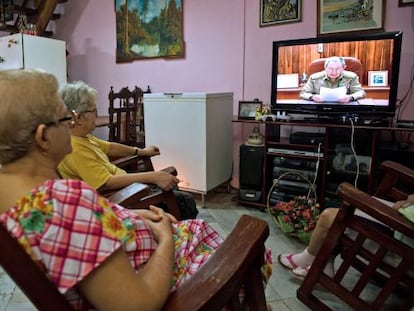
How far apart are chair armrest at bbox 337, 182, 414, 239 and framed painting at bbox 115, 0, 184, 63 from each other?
8.49 feet

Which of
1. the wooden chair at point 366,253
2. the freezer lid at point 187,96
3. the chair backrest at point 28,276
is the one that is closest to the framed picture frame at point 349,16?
the freezer lid at point 187,96

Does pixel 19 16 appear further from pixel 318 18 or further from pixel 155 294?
pixel 155 294

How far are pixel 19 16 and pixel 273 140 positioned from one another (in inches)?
131

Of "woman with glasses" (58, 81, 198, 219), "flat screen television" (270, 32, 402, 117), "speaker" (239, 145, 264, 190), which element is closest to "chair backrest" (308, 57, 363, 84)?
"flat screen television" (270, 32, 402, 117)

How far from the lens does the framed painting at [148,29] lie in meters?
3.50

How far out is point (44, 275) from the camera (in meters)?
0.63

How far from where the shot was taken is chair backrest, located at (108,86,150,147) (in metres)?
3.10

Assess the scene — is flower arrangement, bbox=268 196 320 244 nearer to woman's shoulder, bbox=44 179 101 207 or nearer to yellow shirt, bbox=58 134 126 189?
yellow shirt, bbox=58 134 126 189

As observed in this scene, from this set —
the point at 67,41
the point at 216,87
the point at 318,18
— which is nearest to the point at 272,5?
the point at 318,18

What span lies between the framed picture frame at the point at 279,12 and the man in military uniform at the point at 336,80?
61 centimetres

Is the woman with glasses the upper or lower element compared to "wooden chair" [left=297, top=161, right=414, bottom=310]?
upper

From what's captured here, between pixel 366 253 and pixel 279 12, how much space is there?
2.23m

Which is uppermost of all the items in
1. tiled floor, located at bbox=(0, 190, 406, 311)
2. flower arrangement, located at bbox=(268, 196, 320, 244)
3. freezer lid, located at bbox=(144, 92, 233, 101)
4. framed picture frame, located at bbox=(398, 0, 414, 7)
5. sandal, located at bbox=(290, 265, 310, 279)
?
framed picture frame, located at bbox=(398, 0, 414, 7)

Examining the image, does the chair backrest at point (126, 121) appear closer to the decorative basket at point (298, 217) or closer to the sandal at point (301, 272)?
the decorative basket at point (298, 217)
